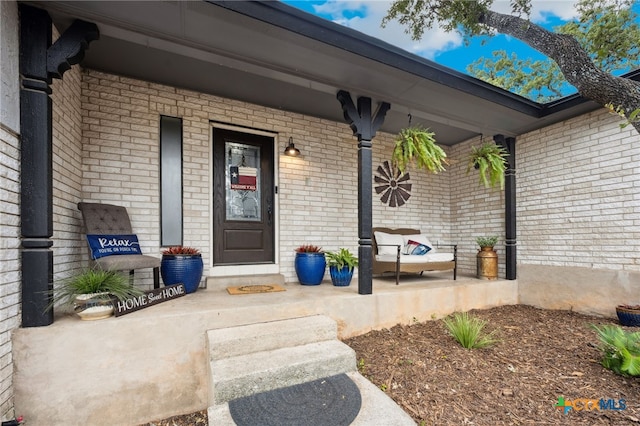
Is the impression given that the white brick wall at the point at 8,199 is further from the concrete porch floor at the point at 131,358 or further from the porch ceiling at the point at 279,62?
the porch ceiling at the point at 279,62

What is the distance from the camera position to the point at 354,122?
10.6 ft

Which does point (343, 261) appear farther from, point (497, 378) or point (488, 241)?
point (488, 241)

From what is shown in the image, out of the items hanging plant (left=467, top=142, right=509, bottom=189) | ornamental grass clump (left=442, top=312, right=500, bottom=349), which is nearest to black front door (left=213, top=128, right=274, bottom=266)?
ornamental grass clump (left=442, top=312, right=500, bottom=349)

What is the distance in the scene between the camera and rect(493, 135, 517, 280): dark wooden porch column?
4398mm

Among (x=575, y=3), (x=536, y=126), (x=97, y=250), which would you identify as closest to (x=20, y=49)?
(x=97, y=250)

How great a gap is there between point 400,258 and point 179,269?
8.98 ft

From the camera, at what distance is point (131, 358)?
85.1 inches

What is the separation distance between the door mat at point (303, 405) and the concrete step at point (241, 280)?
5.76 ft

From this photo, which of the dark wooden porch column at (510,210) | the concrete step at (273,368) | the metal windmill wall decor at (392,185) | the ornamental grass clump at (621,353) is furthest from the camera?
the metal windmill wall decor at (392,185)

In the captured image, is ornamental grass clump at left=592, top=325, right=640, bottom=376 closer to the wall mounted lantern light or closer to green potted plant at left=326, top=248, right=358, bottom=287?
green potted plant at left=326, top=248, right=358, bottom=287

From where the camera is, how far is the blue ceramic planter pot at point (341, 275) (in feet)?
11.9

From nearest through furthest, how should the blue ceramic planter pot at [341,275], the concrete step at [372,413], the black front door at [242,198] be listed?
the concrete step at [372,413]
the blue ceramic planter pot at [341,275]
the black front door at [242,198]

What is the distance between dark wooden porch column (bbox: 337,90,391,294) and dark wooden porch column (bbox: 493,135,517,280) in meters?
2.57
